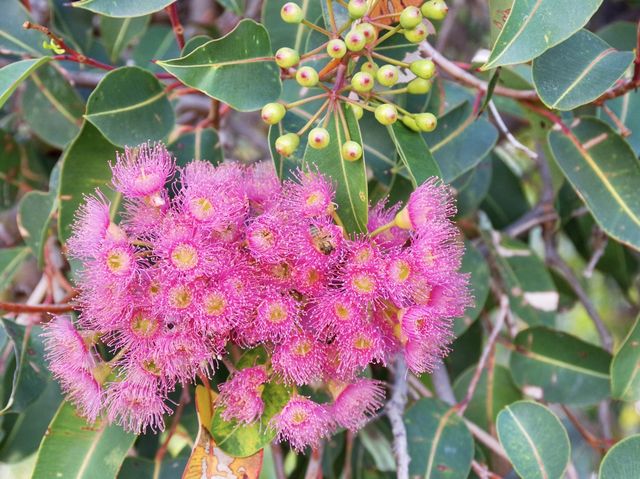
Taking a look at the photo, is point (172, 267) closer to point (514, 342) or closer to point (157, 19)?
point (514, 342)

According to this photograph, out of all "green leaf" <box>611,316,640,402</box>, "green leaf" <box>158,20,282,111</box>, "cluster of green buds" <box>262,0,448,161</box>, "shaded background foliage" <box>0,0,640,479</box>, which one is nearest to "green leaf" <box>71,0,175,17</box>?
"shaded background foliage" <box>0,0,640,479</box>

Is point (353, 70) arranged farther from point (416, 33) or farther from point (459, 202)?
point (459, 202)

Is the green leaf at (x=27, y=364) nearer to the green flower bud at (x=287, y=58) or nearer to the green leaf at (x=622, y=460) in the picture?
the green flower bud at (x=287, y=58)

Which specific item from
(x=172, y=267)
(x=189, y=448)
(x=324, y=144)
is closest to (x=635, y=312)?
(x=189, y=448)

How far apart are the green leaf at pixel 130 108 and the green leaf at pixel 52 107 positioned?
463 mm

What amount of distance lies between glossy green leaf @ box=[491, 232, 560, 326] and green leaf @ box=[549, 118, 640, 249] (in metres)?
0.52

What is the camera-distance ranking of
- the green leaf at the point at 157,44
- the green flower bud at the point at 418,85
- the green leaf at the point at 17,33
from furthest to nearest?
1. the green leaf at the point at 157,44
2. the green leaf at the point at 17,33
3. the green flower bud at the point at 418,85

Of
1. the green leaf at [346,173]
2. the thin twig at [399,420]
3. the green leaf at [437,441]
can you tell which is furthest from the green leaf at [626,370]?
the green leaf at [346,173]

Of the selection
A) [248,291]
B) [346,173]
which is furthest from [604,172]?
[248,291]

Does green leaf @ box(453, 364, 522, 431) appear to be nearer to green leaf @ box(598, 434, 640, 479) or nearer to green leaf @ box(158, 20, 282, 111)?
green leaf @ box(598, 434, 640, 479)

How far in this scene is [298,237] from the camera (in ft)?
3.78

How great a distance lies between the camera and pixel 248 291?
45.3 inches

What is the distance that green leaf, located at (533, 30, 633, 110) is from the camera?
1.36 metres

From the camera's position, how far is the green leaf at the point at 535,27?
1164 mm
